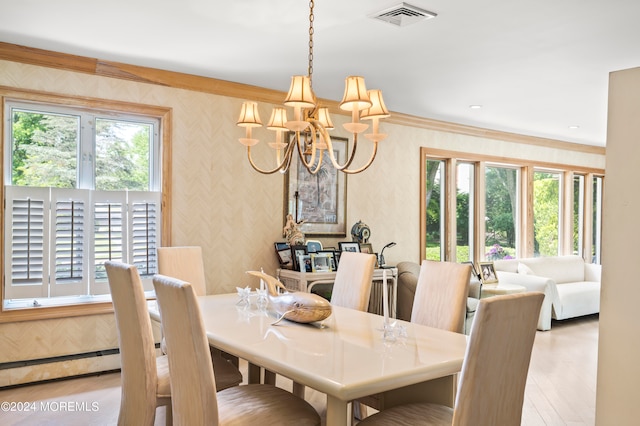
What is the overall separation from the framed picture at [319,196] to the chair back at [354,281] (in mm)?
1706

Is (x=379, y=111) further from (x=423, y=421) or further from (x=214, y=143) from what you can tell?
(x=214, y=143)

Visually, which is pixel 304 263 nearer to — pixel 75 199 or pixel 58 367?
pixel 75 199

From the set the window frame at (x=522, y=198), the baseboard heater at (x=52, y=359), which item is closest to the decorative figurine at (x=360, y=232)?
the window frame at (x=522, y=198)

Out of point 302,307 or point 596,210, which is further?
point 596,210

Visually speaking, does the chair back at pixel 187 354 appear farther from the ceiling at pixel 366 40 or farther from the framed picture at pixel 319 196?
the framed picture at pixel 319 196

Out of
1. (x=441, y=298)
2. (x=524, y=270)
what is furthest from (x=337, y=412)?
(x=524, y=270)

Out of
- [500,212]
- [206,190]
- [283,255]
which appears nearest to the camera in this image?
[206,190]

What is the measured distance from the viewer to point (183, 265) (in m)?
3.70

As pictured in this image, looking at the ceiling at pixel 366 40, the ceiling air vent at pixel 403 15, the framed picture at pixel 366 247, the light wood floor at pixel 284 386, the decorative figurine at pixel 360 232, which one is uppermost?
the ceiling at pixel 366 40

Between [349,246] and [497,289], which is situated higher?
[349,246]

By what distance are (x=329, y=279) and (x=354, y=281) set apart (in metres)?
1.52

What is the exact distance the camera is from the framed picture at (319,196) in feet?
17.2

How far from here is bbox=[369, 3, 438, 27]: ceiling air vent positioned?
2.99 meters

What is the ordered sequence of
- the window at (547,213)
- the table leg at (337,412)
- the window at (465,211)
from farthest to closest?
the window at (547,213), the window at (465,211), the table leg at (337,412)
